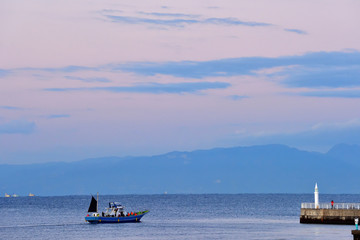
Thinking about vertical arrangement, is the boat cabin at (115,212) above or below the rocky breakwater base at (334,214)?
above

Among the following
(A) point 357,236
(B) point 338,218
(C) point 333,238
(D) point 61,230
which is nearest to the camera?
(A) point 357,236

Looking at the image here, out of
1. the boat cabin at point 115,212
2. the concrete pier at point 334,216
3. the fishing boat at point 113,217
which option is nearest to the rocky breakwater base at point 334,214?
the concrete pier at point 334,216

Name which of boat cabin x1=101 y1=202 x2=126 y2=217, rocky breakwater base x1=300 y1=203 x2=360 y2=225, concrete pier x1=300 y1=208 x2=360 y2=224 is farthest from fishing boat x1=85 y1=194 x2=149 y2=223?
concrete pier x1=300 y1=208 x2=360 y2=224

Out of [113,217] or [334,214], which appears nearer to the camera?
[334,214]

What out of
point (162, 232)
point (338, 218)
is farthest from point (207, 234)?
point (338, 218)

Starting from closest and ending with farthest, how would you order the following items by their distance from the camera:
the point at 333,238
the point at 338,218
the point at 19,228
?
the point at 333,238, the point at 338,218, the point at 19,228

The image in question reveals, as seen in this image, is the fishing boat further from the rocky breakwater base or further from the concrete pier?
the concrete pier

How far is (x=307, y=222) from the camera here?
9481 cm

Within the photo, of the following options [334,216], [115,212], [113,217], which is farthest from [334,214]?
[115,212]

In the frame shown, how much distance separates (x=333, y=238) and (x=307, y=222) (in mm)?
20374

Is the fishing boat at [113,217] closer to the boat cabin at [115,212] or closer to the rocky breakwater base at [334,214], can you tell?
the boat cabin at [115,212]

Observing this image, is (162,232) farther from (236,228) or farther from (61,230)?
(61,230)

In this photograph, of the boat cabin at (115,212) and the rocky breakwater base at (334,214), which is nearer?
the rocky breakwater base at (334,214)

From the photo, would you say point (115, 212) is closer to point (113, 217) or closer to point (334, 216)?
point (113, 217)
